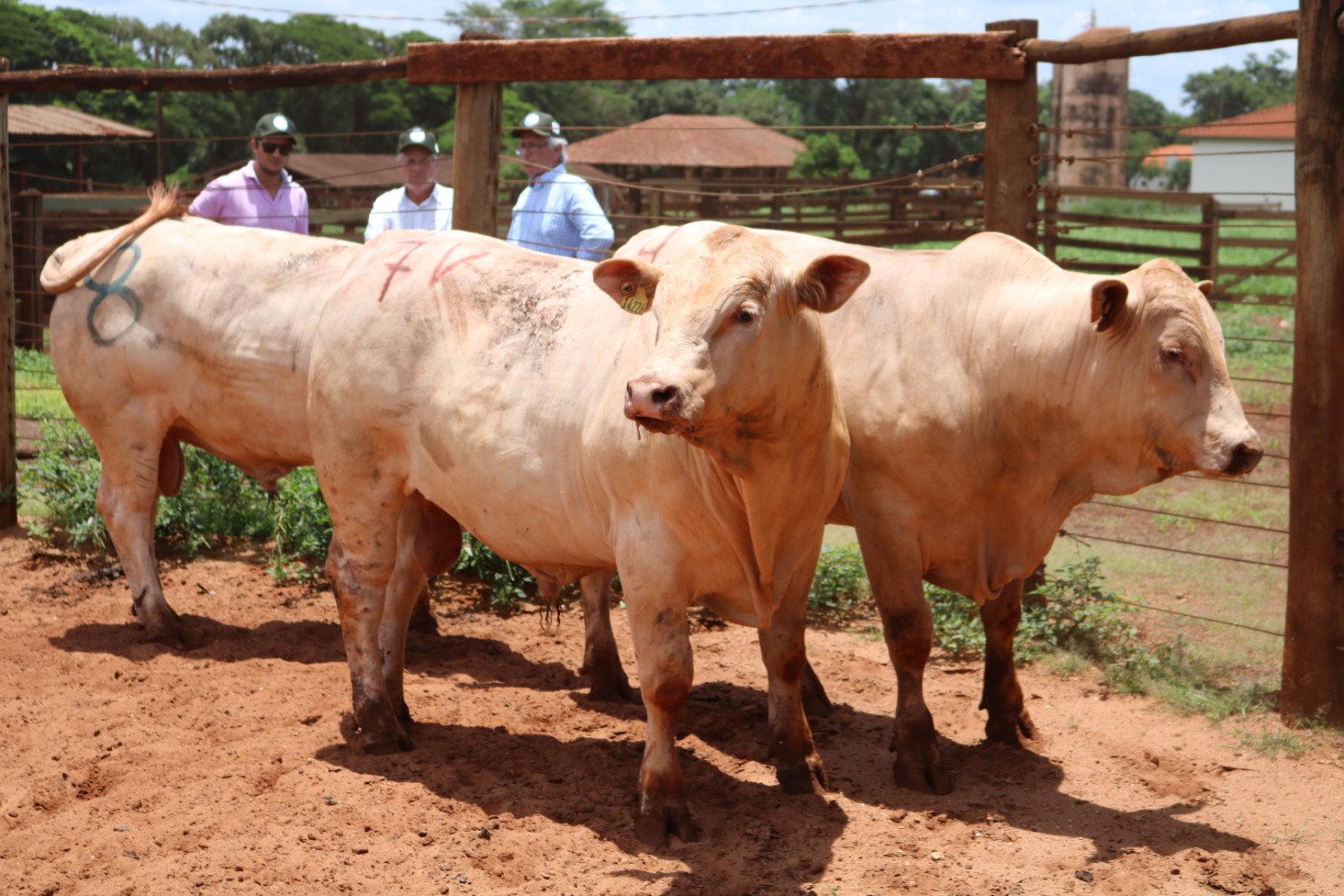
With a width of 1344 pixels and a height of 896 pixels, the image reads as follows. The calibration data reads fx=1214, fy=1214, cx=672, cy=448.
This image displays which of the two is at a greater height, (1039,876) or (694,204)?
(694,204)

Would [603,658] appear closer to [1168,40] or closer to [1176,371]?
[1176,371]

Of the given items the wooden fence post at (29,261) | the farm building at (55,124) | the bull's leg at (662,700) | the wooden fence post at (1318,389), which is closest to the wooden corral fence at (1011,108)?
the wooden fence post at (1318,389)

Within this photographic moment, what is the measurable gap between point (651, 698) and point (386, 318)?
1.69 m

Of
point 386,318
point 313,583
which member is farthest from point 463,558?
point 386,318

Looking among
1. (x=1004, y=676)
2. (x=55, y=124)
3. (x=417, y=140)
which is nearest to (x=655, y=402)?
(x=1004, y=676)

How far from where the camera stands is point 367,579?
4.57 m

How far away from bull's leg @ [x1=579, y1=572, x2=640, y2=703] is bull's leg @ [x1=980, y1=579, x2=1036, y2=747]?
151cm

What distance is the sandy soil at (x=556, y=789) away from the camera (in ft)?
11.8

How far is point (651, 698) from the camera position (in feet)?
12.6

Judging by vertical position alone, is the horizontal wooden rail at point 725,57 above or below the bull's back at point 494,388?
above

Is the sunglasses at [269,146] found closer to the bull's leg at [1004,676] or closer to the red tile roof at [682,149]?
the bull's leg at [1004,676]

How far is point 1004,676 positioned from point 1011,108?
104 inches

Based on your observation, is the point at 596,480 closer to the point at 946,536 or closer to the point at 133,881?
the point at 946,536

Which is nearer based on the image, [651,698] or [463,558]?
[651,698]
